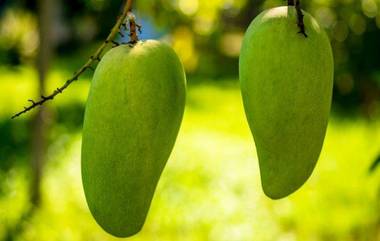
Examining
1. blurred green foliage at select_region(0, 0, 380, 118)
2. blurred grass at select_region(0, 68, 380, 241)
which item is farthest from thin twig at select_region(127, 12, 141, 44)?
blurred grass at select_region(0, 68, 380, 241)

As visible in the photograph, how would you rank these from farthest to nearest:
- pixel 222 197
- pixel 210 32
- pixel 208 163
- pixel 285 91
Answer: pixel 210 32 → pixel 208 163 → pixel 222 197 → pixel 285 91

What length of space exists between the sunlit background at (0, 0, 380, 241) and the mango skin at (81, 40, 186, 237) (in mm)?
631

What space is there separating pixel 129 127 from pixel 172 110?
0.05 m

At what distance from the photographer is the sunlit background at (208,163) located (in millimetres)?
3430

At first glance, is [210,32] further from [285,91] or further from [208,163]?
[285,91]

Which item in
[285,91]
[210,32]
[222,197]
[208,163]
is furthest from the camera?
[210,32]

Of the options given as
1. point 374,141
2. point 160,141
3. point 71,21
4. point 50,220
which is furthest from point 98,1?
point 71,21

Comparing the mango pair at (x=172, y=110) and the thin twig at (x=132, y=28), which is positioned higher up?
the thin twig at (x=132, y=28)

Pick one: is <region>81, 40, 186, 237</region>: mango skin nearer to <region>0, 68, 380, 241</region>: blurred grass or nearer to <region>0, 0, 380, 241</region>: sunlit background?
<region>0, 0, 380, 241</region>: sunlit background

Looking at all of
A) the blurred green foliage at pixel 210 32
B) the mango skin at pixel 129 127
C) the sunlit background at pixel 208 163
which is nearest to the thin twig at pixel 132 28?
the mango skin at pixel 129 127

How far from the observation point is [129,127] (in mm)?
702

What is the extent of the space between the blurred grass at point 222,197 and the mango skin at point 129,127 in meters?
2.33

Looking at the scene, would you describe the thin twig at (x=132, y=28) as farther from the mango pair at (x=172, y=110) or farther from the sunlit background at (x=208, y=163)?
the sunlit background at (x=208, y=163)

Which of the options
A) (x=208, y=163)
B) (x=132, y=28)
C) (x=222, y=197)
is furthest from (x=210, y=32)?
(x=132, y=28)
